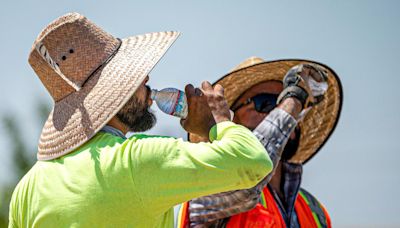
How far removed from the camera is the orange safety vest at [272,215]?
3.38 meters

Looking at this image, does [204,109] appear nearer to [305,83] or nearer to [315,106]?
[305,83]

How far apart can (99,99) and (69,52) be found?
25 cm

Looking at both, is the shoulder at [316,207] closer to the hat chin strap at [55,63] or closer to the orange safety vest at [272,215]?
the orange safety vest at [272,215]

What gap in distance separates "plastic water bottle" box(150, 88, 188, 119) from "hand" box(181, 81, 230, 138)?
28mm

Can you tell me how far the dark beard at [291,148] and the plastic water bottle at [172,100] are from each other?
5.23 feet

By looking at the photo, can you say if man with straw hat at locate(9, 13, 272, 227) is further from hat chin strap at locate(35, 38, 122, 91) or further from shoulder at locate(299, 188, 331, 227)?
shoulder at locate(299, 188, 331, 227)

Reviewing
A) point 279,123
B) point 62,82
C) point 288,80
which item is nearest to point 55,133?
point 62,82

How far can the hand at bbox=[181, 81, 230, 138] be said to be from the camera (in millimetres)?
2512

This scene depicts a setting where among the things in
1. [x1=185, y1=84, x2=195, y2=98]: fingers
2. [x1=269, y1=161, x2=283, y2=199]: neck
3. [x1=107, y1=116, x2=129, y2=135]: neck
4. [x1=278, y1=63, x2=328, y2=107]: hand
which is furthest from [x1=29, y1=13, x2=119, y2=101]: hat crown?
[x1=269, y1=161, x2=283, y2=199]: neck

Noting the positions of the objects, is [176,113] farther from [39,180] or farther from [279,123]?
[279,123]

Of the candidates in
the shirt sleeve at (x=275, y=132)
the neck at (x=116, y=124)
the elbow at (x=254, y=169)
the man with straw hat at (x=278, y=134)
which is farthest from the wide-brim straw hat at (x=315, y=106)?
the elbow at (x=254, y=169)

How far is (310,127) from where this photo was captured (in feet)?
14.2

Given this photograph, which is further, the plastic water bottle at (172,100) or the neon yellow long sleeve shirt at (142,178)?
the plastic water bottle at (172,100)

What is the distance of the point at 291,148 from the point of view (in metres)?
4.19
